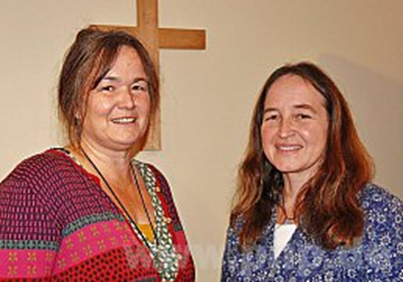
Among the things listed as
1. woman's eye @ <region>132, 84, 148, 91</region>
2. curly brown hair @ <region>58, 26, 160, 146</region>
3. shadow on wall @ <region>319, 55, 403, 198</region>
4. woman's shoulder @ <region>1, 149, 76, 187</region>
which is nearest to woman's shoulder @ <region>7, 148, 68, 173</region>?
woman's shoulder @ <region>1, 149, 76, 187</region>

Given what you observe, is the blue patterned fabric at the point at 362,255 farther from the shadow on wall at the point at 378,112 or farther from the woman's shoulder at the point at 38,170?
the shadow on wall at the point at 378,112

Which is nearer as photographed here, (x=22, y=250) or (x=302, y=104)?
(x=22, y=250)

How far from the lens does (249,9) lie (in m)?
2.40

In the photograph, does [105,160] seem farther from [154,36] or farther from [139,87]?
[154,36]

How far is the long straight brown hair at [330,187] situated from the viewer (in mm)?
1608

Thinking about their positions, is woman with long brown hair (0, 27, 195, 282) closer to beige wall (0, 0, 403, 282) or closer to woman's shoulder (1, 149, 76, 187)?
woman's shoulder (1, 149, 76, 187)

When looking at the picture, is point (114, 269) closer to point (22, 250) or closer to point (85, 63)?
point (22, 250)

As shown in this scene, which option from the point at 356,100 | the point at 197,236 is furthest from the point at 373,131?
the point at 197,236

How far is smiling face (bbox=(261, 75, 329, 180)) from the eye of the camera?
66.2 inches

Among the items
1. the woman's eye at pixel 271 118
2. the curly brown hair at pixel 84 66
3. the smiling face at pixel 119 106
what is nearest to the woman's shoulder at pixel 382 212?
the woman's eye at pixel 271 118

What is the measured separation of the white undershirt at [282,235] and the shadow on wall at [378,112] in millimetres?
1016

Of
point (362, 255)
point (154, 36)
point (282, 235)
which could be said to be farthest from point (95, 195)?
point (154, 36)

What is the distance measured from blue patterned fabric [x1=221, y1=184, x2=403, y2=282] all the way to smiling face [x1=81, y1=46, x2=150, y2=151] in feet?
1.63

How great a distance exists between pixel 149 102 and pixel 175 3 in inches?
28.0
